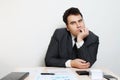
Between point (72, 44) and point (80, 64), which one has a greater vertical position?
point (72, 44)

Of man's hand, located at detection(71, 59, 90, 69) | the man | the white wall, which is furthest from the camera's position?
the white wall

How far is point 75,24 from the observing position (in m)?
2.29

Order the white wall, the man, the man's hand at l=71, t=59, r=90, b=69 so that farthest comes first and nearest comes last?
the white wall
the man
the man's hand at l=71, t=59, r=90, b=69

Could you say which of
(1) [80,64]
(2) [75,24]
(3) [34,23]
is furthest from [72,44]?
(3) [34,23]

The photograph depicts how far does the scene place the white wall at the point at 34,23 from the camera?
2.57 m

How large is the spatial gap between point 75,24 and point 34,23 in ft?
1.78

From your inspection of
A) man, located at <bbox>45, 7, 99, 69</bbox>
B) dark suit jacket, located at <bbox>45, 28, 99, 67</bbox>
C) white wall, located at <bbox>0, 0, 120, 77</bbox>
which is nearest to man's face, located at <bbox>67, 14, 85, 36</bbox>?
man, located at <bbox>45, 7, 99, 69</bbox>

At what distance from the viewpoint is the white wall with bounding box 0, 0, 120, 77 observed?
257 cm

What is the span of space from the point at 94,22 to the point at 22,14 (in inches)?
33.1

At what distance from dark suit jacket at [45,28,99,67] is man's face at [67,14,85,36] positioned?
109 mm

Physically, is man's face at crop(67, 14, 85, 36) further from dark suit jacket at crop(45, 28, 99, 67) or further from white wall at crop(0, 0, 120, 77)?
white wall at crop(0, 0, 120, 77)

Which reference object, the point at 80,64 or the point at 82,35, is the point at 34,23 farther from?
the point at 80,64

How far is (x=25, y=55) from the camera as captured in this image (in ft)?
8.61

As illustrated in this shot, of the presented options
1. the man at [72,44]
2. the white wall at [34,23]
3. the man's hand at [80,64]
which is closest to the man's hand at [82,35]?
the man at [72,44]
